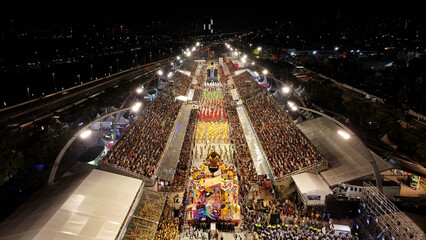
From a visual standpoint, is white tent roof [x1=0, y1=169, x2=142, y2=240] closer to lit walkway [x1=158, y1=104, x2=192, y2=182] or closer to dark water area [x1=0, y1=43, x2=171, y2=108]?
lit walkway [x1=158, y1=104, x2=192, y2=182]

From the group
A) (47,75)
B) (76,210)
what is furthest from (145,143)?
(47,75)

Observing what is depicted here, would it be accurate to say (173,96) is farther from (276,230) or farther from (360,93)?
(360,93)

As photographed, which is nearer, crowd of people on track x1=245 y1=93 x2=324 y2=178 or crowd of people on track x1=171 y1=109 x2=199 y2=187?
crowd of people on track x1=245 y1=93 x2=324 y2=178

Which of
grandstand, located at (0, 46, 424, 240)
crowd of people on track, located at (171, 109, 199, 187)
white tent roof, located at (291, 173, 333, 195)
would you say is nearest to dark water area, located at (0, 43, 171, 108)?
crowd of people on track, located at (171, 109, 199, 187)

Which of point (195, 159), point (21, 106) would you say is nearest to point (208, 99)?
point (195, 159)

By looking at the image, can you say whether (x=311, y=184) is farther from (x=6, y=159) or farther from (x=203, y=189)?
(x=6, y=159)

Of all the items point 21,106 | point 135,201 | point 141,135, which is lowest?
point 135,201

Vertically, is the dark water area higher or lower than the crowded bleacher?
higher
